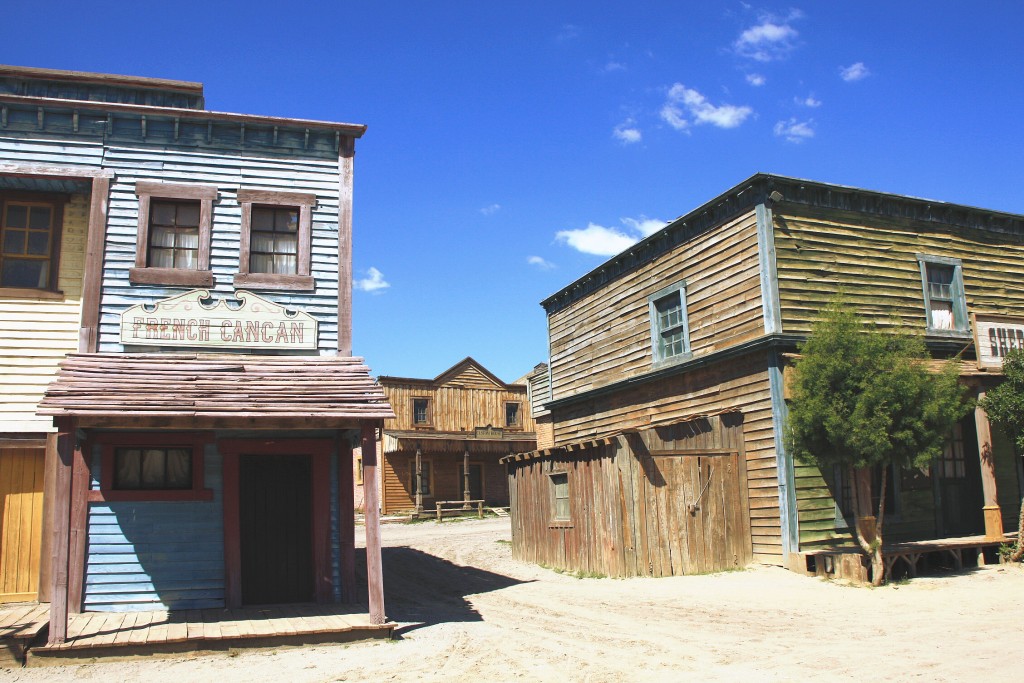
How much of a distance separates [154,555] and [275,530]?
1598mm

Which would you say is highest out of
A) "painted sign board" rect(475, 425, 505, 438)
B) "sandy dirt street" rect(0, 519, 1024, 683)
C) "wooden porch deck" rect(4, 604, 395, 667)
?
"painted sign board" rect(475, 425, 505, 438)

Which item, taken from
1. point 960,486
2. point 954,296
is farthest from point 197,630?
point 954,296

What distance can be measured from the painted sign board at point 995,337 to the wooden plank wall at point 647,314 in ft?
14.0

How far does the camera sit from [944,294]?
674 inches

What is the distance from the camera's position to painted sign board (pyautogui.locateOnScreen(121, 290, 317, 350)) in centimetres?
1137

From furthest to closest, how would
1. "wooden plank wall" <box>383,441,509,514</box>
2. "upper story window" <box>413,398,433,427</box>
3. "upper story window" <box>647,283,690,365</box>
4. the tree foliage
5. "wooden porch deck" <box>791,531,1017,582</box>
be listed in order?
"upper story window" <box>413,398,433,427</box> < "wooden plank wall" <box>383,441,509,514</box> < "upper story window" <box>647,283,690,365</box> < "wooden porch deck" <box>791,531,1017,582</box> < the tree foliage

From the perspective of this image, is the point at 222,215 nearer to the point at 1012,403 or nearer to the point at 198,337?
the point at 198,337

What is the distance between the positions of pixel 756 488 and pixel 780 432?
1.24 meters

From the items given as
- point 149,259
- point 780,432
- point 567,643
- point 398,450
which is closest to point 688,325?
point 780,432

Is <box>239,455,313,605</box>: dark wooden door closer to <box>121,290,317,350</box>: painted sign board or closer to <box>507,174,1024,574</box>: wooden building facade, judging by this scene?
<box>121,290,317,350</box>: painted sign board

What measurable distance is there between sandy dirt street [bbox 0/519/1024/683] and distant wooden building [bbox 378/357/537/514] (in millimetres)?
18506

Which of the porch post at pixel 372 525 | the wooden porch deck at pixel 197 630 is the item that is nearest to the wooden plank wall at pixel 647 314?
the porch post at pixel 372 525

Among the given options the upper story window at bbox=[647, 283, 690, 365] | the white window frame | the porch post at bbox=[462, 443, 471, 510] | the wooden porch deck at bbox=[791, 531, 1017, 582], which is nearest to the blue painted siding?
the wooden porch deck at bbox=[791, 531, 1017, 582]

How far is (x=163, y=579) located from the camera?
11.0m
